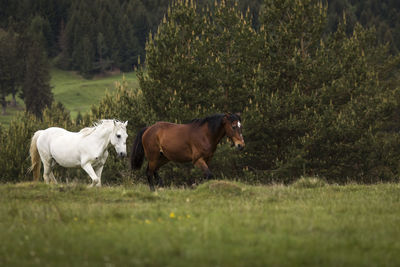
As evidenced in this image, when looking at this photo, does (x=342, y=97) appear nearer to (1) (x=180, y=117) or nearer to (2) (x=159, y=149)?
(1) (x=180, y=117)

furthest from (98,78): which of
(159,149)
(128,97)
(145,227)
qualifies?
(145,227)

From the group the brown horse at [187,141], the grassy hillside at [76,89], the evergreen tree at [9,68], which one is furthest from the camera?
the evergreen tree at [9,68]

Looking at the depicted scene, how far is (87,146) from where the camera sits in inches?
485

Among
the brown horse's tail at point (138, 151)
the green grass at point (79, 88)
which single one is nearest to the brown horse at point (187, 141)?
the brown horse's tail at point (138, 151)

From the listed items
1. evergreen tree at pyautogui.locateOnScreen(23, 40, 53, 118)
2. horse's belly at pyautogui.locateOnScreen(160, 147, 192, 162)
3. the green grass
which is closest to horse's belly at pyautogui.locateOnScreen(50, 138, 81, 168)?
horse's belly at pyautogui.locateOnScreen(160, 147, 192, 162)

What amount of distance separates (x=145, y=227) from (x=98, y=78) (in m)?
110

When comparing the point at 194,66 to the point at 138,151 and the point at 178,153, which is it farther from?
the point at 178,153

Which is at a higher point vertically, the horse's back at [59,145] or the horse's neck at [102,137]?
the horse's neck at [102,137]

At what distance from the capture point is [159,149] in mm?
13070

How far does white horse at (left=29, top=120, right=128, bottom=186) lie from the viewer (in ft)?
39.9

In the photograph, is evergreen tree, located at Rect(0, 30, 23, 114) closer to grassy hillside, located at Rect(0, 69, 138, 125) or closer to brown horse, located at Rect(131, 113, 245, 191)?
grassy hillside, located at Rect(0, 69, 138, 125)

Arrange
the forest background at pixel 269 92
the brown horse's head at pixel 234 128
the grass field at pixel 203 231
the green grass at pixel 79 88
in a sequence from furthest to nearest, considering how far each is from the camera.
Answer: the green grass at pixel 79 88 → the forest background at pixel 269 92 → the brown horse's head at pixel 234 128 → the grass field at pixel 203 231

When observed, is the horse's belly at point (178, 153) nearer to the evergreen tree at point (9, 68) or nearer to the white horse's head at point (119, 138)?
the white horse's head at point (119, 138)

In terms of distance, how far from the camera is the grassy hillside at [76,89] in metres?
86.7
